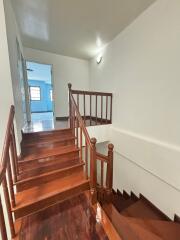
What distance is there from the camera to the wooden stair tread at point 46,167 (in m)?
2.06

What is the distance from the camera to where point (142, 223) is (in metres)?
1.78

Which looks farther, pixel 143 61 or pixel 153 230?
pixel 143 61

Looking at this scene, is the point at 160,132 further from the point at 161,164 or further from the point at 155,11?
the point at 155,11

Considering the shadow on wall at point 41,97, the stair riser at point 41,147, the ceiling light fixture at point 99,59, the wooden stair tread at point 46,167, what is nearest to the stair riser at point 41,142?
the stair riser at point 41,147

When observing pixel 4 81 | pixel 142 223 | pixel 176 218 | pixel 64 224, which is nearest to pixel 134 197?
pixel 176 218

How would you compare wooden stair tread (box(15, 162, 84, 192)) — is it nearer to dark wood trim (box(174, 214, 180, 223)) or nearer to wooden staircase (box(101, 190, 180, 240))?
wooden staircase (box(101, 190, 180, 240))

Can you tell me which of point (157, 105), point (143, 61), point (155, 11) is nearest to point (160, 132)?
point (157, 105)

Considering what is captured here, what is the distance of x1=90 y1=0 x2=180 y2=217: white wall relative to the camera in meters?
1.95

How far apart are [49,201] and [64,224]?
409 millimetres

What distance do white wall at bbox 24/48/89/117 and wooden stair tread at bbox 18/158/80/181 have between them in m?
2.69

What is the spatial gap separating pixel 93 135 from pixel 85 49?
281 cm

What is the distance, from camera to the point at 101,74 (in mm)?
4184

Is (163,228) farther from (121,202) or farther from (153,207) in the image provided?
(121,202)

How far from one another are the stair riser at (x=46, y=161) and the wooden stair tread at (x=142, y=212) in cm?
135
